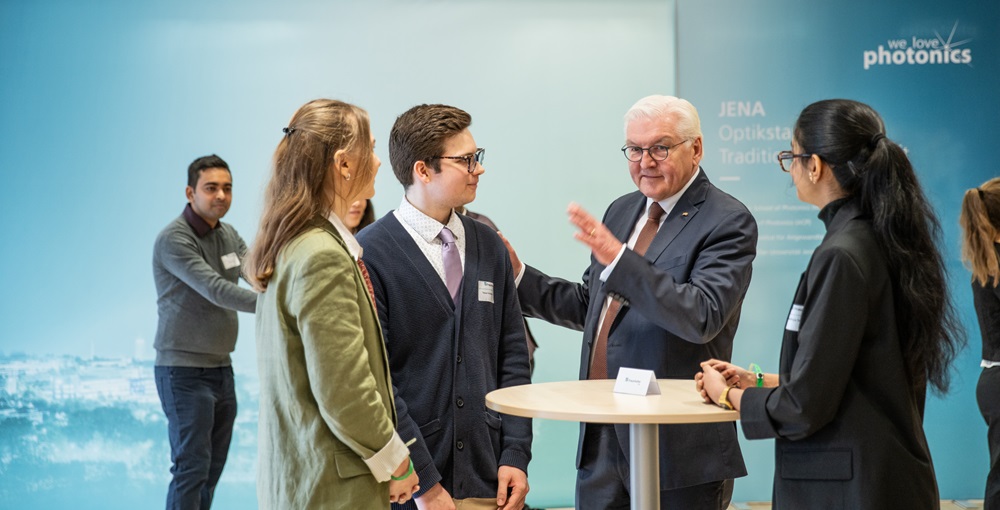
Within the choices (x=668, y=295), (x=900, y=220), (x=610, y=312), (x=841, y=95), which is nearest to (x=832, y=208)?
(x=900, y=220)

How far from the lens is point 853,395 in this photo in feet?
6.66

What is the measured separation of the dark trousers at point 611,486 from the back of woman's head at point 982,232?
2.05 metres

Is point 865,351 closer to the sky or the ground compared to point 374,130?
closer to the ground

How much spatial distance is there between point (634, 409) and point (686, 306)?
52 cm

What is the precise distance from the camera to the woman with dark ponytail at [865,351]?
2.00 m

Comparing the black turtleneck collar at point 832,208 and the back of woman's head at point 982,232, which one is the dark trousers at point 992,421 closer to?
the back of woman's head at point 982,232

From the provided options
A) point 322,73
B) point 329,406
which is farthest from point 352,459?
point 322,73

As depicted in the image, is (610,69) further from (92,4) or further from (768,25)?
(92,4)

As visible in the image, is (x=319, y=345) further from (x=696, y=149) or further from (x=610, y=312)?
(x=696, y=149)

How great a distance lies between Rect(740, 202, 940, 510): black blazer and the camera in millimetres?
1998

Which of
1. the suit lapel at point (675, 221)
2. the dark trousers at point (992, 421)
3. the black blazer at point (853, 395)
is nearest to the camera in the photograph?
the black blazer at point (853, 395)

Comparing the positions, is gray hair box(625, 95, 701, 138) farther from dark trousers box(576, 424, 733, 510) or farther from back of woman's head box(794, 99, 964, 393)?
dark trousers box(576, 424, 733, 510)

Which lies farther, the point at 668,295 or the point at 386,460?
the point at 668,295

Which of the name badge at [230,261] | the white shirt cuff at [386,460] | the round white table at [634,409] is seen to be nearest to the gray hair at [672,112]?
the round white table at [634,409]
